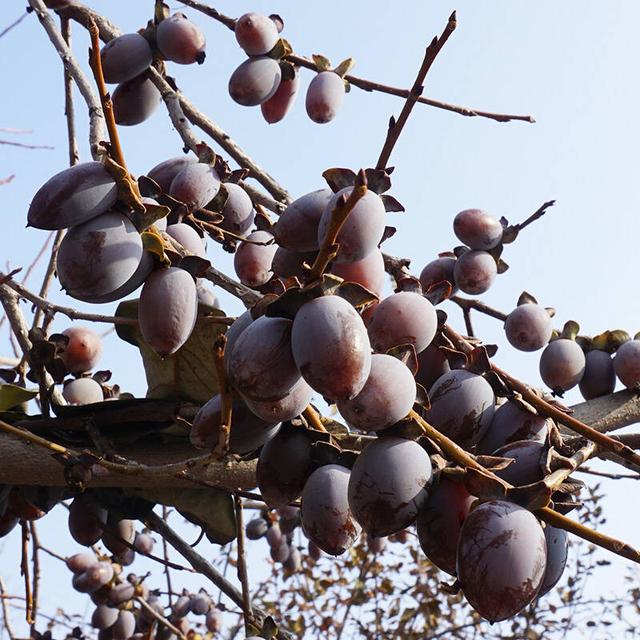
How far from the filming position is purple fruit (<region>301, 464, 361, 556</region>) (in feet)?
3.01

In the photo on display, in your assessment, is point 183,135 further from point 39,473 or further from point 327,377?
point 327,377

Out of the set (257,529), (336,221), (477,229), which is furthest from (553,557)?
(257,529)

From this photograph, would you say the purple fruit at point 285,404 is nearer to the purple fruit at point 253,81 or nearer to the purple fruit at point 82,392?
the purple fruit at point 82,392

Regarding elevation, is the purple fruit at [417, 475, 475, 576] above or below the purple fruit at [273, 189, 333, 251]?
below

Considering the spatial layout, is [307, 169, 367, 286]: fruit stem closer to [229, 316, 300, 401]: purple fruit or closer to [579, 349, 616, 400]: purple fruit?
[229, 316, 300, 401]: purple fruit

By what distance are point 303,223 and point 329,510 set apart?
1.05 feet

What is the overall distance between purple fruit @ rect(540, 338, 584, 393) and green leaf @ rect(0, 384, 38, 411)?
1003mm

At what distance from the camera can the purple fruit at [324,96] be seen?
204cm

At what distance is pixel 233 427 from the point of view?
0.94 meters

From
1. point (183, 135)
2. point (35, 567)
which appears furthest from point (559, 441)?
point (35, 567)

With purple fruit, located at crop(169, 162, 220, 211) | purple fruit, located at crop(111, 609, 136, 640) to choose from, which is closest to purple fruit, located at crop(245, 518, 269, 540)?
purple fruit, located at crop(111, 609, 136, 640)

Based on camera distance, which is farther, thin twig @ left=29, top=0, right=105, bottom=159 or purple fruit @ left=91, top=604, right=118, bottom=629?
purple fruit @ left=91, top=604, right=118, bottom=629

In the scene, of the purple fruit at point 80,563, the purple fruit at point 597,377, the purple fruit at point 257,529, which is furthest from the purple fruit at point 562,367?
the purple fruit at point 257,529

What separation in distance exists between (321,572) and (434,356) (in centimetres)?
430
